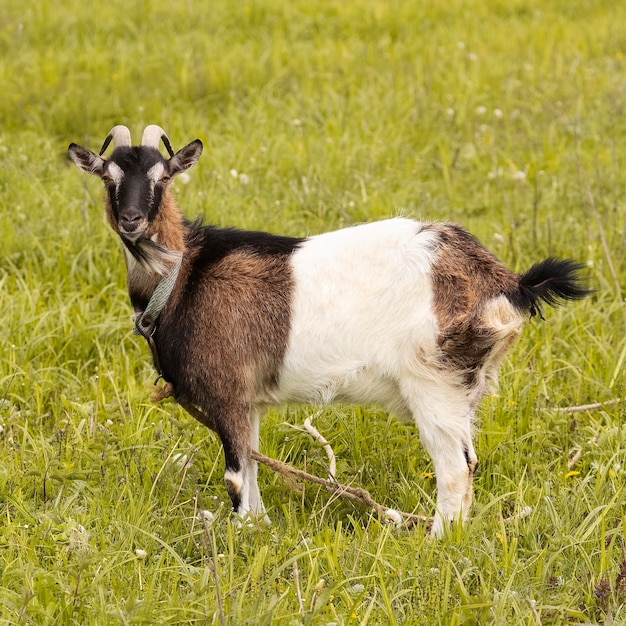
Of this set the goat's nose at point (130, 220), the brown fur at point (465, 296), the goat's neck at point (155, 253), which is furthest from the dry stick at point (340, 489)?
the goat's nose at point (130, 220)

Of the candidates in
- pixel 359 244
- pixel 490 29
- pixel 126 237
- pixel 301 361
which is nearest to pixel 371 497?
pixel 301 361

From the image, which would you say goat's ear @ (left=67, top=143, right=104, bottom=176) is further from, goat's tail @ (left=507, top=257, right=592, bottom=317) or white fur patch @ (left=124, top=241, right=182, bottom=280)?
goat's tail @ (left=507, top=257, right=592, bottom=317)

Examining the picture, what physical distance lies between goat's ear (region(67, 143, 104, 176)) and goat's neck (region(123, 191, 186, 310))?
306mm

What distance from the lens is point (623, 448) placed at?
4.36 meters

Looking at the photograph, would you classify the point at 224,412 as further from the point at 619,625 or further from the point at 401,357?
the point at 619,625

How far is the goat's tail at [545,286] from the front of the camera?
12.8 feet

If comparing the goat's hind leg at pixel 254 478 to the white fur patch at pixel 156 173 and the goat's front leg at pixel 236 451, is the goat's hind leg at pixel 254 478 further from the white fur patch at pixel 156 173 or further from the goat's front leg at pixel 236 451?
the white fur patch at pixel 156 173

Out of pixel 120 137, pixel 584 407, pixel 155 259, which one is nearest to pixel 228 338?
pixel 155 259

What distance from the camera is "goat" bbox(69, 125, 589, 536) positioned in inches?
154

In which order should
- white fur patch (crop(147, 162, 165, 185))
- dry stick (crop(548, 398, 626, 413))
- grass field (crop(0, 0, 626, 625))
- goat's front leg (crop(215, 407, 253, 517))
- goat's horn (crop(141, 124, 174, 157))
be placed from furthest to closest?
1. dry stick (crop(548, 398, 626, 413))
2. goat's horn (crop(141, 124, 174, 157))
3. white fur patch (crop(147, 162, 165, 185))
4. goat's front leg (crop(215, 407, 253, 517))
5. grass field (crop(0, 0, 626, 625))

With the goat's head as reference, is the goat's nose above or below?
below

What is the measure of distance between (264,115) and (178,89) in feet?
Result: 3.26

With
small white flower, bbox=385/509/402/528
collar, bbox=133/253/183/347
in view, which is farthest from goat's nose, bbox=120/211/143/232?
small white flower, bbox=385/509/402/528

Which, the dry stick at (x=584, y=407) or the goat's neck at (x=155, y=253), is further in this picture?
the dry stick at (x=584, y=407)
